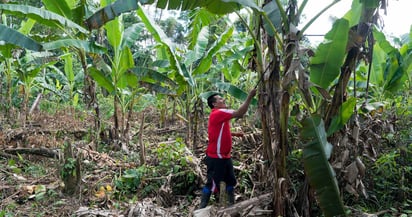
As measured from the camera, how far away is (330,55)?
3561 millimetres

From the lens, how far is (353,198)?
15.1 ft

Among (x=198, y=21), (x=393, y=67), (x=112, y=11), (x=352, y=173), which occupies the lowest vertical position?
(x=352, y=173)

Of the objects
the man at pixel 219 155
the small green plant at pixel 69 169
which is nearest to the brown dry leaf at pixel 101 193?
the small green plant at pixel 69 169

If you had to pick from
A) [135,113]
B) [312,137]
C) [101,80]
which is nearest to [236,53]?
[101,80]

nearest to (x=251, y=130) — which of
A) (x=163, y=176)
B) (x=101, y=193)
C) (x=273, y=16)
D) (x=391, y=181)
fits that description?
(x=163, y=176)

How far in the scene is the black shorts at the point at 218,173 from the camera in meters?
4.79

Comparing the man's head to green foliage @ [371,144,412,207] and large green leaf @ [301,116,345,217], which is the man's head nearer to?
large green leaf @ [301,116,345,217]

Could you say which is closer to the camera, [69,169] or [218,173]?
[218,173]

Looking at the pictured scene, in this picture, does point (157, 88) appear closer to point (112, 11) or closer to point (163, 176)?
point (163, 176)

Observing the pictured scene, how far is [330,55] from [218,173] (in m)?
2.03

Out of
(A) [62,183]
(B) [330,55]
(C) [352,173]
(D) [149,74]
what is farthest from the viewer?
(D) [149,74]

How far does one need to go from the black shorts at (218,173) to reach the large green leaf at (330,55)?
1.64 metres

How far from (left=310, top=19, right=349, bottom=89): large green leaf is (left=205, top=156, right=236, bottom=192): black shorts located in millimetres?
1644

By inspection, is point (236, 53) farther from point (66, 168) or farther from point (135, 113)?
point (135, 113)
